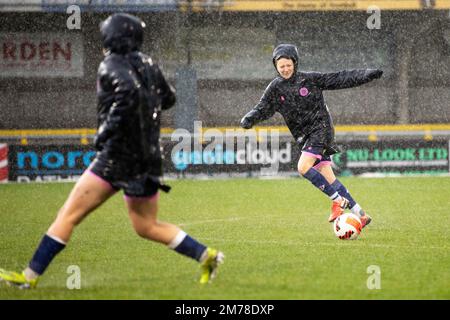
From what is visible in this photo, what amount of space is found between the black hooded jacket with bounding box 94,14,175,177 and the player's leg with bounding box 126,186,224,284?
0.95ft

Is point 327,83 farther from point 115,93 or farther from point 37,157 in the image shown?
point 37,157

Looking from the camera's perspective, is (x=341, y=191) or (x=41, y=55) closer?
(x=341, y=191)

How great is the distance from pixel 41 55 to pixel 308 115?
17.7 m

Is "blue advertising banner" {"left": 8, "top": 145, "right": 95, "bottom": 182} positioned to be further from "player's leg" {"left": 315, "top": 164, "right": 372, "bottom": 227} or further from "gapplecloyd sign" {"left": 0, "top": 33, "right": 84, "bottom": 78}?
"player's leg" {"left": 315, "top": 164, "right": 372, "bottom": 227}

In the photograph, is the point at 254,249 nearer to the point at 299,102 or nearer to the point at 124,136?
the point at 299,102

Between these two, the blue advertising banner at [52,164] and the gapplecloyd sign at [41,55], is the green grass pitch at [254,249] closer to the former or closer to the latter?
the blue advertising banner at [52,164]

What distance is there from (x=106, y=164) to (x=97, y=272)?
169cm

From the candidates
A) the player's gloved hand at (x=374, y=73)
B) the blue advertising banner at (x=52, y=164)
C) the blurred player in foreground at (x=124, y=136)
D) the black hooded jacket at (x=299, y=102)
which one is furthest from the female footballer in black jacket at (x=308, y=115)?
the blue advertising banner at (x=52, y=164)

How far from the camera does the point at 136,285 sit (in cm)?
845

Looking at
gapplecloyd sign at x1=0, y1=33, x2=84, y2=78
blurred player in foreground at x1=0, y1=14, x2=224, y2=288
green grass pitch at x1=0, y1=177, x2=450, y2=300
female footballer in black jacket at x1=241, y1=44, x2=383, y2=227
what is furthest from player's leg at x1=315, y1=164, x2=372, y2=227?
gapplecloyd sign at x1=0, y1=33, x2=84, y2=78

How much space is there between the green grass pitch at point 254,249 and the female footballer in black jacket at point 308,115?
0.57 metres

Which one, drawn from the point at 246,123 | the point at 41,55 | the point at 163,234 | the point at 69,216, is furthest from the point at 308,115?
the point at 41,55

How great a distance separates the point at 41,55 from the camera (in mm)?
29203

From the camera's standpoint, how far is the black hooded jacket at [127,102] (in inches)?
307
